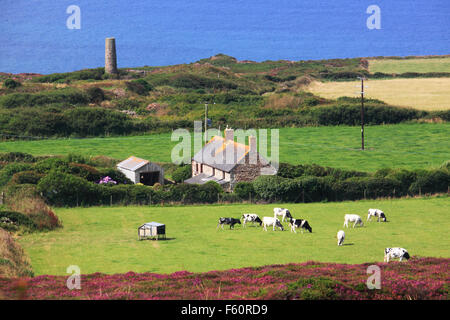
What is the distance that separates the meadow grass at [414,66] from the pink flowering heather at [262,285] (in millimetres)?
148778

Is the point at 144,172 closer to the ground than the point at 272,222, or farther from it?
farther from it

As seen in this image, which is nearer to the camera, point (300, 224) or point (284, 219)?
point (300, 224)

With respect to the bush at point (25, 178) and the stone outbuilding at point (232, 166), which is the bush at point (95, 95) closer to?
the stone outbuilding at point (232, 166)

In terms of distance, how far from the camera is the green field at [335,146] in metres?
75.2

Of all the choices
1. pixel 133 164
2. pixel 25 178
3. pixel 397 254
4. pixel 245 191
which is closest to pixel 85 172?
pixel 133 164

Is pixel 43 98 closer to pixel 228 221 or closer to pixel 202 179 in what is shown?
pixel 202 179

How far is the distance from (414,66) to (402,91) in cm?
5138

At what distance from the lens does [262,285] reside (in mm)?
24672

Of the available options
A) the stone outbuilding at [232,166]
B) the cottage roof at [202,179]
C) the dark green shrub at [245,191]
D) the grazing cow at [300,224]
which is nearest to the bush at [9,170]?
the cottage roof at [202,179]

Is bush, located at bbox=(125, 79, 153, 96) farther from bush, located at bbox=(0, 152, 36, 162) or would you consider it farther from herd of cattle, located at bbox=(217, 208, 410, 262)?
herd of cattle, located at bbox=(217, 208, 410, 262)

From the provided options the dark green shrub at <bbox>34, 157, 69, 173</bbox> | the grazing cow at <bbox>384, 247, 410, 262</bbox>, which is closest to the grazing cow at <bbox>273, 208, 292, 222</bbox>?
the grazing cow at <bbox>384, 247, 410, 262</bbox>

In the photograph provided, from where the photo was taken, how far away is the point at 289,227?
45.7 m

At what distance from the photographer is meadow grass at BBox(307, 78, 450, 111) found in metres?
113

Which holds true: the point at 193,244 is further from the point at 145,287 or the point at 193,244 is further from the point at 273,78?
the point at 273,78
